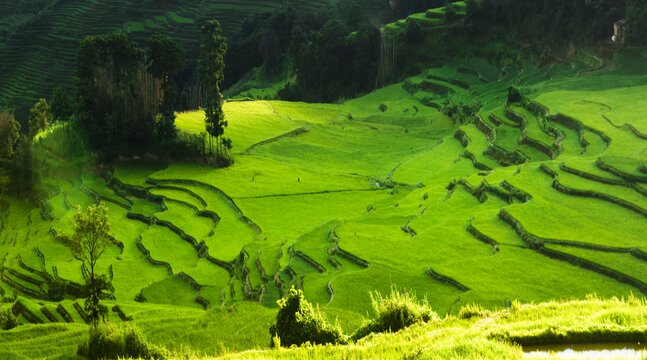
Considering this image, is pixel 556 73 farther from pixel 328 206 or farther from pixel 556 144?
pixel 328 206

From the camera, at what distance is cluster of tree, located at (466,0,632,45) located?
50.4 metres

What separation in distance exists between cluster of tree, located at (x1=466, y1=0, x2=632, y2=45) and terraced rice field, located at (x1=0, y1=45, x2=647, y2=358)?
16.1 ft

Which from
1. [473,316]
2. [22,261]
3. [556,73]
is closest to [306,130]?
[556,73]

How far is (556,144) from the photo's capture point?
102 ft

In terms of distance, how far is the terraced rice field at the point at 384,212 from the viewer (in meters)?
18.5

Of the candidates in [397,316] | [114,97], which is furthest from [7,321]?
[114,97]

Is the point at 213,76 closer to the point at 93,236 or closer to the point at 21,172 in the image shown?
the point at 21,172

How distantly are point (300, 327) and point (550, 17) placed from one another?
5212 centimetres

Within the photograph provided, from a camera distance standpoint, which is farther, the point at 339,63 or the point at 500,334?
the point at 339,63

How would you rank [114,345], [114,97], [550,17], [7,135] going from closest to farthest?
1. [114,345]
2. [114,97]
3. [7,135]
4. [550,17]

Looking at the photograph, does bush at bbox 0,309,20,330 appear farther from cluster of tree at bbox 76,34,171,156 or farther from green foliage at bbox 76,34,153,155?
green foliage at bbox 76,34,153,155

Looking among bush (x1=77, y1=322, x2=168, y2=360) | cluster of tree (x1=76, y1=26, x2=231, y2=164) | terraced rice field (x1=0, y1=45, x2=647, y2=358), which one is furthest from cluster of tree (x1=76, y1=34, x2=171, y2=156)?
bush (x1=77, y1=322, x2=168, y2=360)

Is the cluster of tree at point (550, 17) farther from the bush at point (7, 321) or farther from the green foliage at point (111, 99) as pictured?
the bush at point (7, 321)

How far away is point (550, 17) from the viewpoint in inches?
2196
